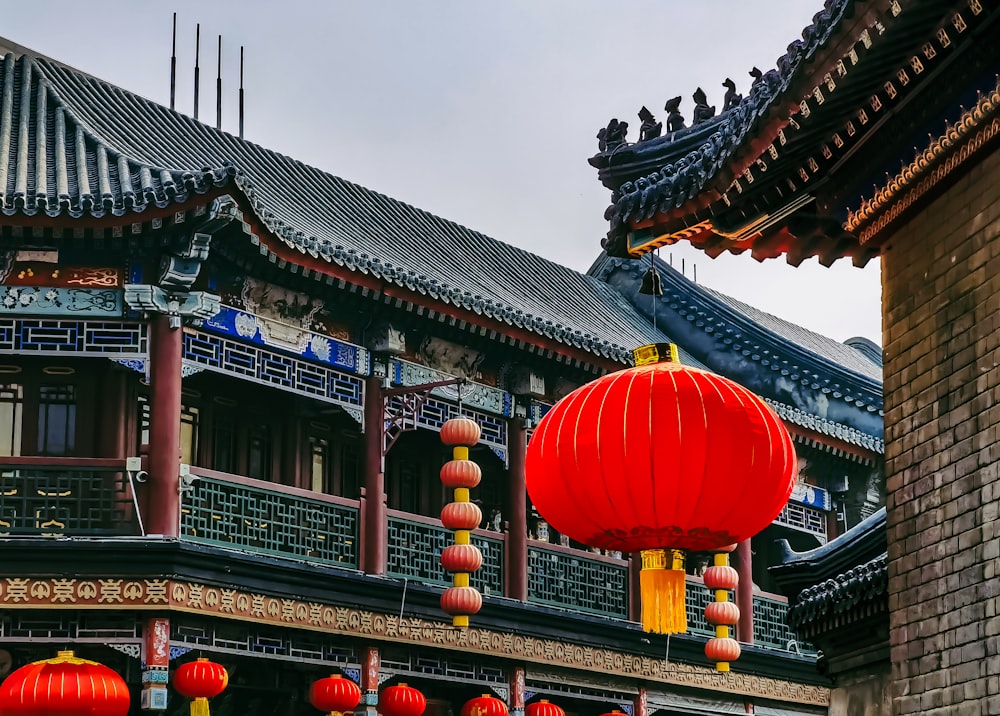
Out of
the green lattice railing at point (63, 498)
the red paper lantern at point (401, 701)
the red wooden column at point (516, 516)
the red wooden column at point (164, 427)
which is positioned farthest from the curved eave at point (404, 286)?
the red paper lantern at point (401, 701)

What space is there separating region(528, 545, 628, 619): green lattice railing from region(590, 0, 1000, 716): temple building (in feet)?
29.4

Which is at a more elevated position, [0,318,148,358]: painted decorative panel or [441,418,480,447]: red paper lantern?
[0,318,148,358]: painted decorative panel

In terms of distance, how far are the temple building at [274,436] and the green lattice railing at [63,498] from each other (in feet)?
0.09

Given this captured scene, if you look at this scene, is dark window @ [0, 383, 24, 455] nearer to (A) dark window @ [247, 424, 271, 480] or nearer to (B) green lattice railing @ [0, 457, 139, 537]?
(B) green lattice railing @ [0, 457, 139, 537]

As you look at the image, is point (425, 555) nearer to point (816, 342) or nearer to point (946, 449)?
point (946, 449)

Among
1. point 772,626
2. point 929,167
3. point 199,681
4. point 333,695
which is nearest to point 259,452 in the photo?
point 333,695

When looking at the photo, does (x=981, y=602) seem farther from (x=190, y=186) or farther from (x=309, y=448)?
(x=309, y=448)

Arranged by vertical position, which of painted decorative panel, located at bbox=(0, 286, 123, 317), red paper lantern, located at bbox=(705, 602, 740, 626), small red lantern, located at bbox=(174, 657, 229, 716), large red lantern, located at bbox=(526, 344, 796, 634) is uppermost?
painted decorative panel, located at bbox=(0, 286, 123, 317)

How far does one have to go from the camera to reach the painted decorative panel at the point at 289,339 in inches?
636

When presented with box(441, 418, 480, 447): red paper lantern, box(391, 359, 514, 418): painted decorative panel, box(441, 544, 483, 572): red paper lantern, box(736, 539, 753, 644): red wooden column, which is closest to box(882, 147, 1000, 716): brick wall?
box(441, 544, 483, 572): red paper lantern

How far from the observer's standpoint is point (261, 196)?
1902 centimetres

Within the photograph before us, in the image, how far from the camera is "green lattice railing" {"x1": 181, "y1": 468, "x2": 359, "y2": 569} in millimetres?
15734

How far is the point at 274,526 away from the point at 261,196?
163 inches

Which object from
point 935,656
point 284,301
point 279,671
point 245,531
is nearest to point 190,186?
point 284,301
